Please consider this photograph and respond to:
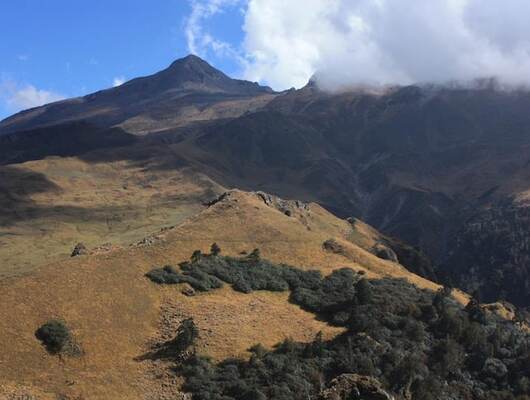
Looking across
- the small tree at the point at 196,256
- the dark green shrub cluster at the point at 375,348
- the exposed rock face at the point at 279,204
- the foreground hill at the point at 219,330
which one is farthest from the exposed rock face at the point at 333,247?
the small tree at the point at 196,256

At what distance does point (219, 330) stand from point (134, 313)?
6.40 metres

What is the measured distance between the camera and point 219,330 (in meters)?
46.1

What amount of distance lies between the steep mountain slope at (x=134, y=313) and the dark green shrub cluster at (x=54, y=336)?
1.68 ft

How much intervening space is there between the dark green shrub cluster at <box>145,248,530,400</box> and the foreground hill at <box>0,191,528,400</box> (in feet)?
0.39

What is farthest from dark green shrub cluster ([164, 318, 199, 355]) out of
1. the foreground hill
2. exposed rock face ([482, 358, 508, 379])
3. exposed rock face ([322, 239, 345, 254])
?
exposed rock face ([322, 239, 345, 254])

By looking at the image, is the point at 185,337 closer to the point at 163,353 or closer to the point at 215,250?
the point at 163,353

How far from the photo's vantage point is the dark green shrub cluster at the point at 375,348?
40.2 m

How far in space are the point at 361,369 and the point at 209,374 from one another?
10588 mm

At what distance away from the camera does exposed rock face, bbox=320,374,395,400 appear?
17688 mm

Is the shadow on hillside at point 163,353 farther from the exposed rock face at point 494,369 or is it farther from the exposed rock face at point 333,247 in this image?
the exposed rock face at point 333,247

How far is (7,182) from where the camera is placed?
155m

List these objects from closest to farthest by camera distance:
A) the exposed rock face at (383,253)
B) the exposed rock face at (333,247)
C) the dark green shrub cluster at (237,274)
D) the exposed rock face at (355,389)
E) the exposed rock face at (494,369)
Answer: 1. the exposed rock face at (355,389)
2. the exposed rock face at (494,369)
3. the dark green shrub cluster at (237,274)
4. the exposed rock face at (333,247)
5. the exposed rock face at (383,253)

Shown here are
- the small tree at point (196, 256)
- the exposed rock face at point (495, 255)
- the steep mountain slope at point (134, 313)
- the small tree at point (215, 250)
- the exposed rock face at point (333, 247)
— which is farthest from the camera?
the exposed rock face at point (495, 255)

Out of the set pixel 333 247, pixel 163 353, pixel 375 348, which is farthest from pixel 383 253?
pixel 163 353
